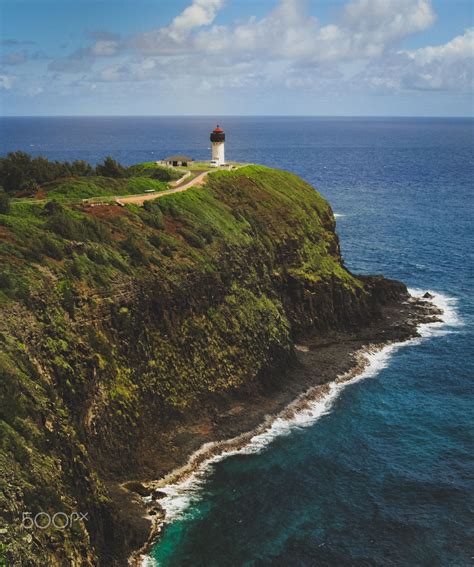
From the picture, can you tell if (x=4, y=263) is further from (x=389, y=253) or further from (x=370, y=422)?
(x=389, y=253)

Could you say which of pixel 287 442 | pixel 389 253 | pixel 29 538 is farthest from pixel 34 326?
pixel 389 253

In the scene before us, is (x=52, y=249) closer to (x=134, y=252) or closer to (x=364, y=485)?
(x=134, y=252)

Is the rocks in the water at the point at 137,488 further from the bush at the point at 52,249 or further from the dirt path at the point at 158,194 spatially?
the dirt path at the point at 158,194

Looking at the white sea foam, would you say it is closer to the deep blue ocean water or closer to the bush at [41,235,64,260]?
the deep blue ocean water

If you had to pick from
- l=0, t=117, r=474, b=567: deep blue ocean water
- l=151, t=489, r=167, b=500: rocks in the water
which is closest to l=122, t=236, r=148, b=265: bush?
l=0, t=117, r=474, b=567: deep blue ocean water

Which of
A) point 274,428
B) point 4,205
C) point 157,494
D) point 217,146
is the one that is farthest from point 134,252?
point 217,146
